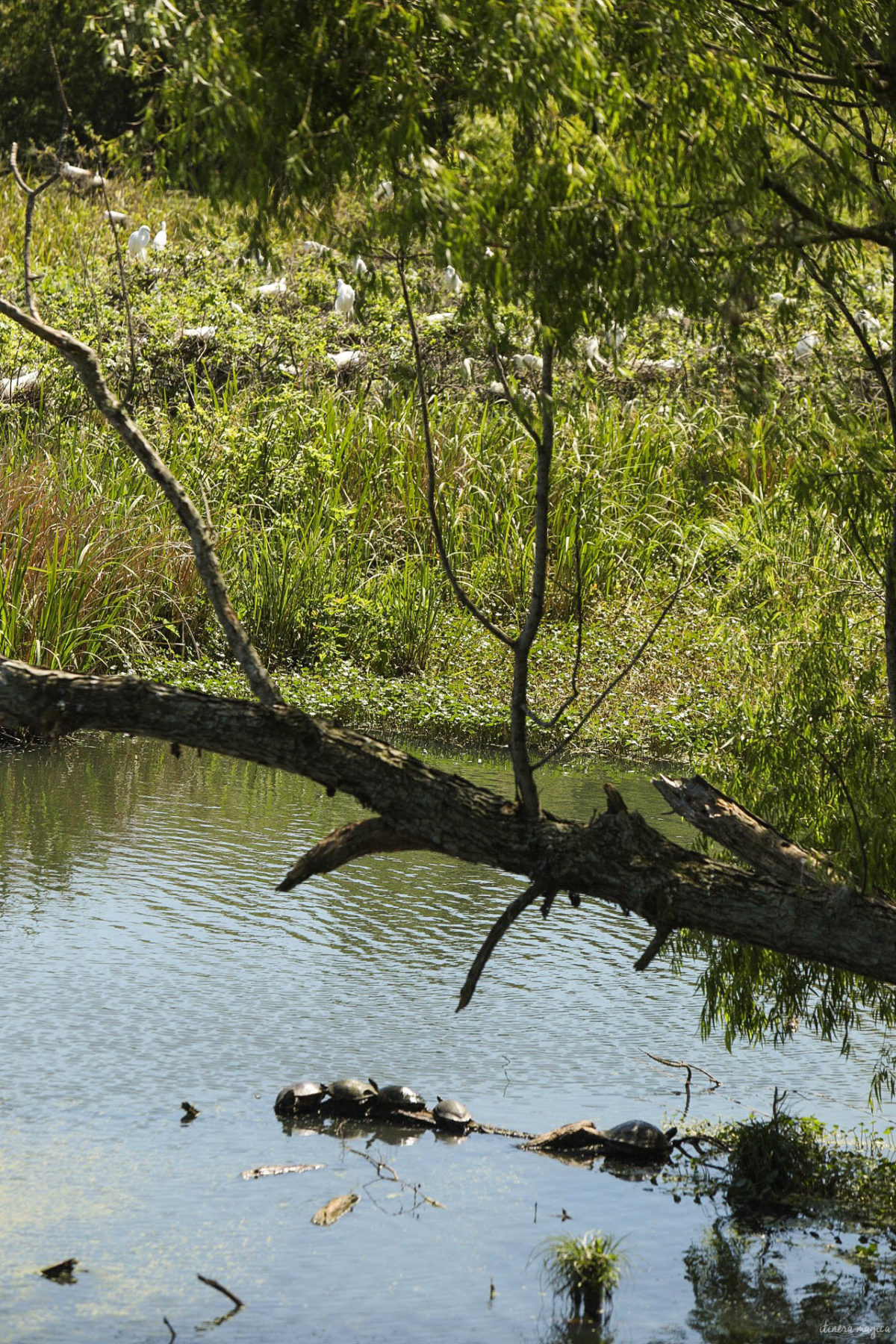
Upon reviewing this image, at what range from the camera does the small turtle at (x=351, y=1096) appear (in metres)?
3.71

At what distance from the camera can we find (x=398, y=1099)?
12.1 ft

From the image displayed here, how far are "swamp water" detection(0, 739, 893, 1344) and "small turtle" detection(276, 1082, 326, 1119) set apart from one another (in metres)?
0.06

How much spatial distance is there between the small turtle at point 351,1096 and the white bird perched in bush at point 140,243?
878cm

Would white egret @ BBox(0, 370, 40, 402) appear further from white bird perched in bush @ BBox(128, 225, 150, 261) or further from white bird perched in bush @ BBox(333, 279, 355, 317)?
white bird perched in bush @ BBox(333, 279, 355, 317)

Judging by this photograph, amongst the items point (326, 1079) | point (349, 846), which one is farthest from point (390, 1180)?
point (349, 846)

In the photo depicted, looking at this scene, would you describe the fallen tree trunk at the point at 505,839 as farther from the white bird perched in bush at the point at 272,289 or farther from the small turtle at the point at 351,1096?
the white bird perched in bush at the point at 272,289

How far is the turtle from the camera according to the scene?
372 cm

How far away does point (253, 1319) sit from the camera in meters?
2.85

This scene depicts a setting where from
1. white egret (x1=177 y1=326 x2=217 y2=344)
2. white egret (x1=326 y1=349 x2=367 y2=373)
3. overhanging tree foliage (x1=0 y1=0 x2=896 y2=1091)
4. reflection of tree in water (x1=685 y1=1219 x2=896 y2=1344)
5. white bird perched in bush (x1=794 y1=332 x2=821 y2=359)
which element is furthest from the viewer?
white egret (x1=326 y1=349 x2=367 y2=373)

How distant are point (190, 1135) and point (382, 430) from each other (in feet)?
24.5

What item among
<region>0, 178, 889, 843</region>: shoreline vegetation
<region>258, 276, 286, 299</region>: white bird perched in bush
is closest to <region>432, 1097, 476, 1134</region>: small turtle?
<region>0, 178, 889, 843</region>: shoreline vegetation

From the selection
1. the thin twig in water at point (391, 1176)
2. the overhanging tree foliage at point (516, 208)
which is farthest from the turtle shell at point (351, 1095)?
the overhanging tree foliage at point (516, 208)

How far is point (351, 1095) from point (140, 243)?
910cm

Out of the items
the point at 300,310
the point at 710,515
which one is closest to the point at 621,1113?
the point at 710,515
